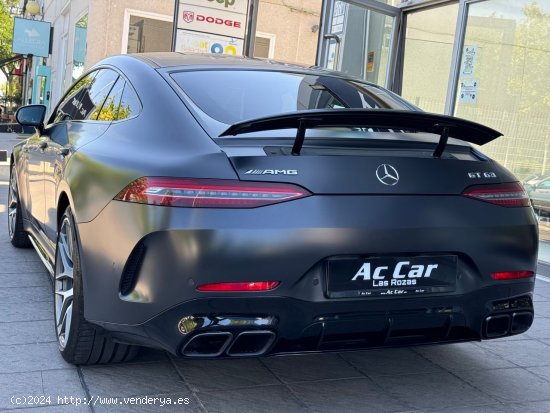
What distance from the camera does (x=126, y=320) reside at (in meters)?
2.73

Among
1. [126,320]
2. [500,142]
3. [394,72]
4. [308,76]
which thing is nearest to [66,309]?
[126,320]

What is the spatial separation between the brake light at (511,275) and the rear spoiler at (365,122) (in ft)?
1.81

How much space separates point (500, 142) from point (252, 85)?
5.41m

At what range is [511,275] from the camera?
Answer: 302 cm

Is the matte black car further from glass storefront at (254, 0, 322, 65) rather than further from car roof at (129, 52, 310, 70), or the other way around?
glass storefront at (254, 0, 322, 65)

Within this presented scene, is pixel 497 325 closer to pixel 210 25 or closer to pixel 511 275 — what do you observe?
pixel 511 275

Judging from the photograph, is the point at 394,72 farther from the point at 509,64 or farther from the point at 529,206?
the point at 529,206

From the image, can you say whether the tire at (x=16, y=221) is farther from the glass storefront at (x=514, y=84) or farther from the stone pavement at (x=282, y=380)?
the glass storefront at (x=514, y=84)

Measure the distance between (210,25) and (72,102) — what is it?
16.1ft

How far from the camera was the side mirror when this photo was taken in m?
4.71

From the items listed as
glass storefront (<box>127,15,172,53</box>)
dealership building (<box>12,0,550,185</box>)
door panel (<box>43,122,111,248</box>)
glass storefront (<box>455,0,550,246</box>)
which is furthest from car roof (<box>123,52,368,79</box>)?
glass storefront (<box>127,15,172,53</box>)

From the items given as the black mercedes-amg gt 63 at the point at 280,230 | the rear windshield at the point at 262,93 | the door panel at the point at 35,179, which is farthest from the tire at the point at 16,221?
the rear windshield at the point at 262,93

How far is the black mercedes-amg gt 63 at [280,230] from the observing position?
101 inches

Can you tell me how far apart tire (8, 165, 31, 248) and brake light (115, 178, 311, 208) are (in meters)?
3.34
